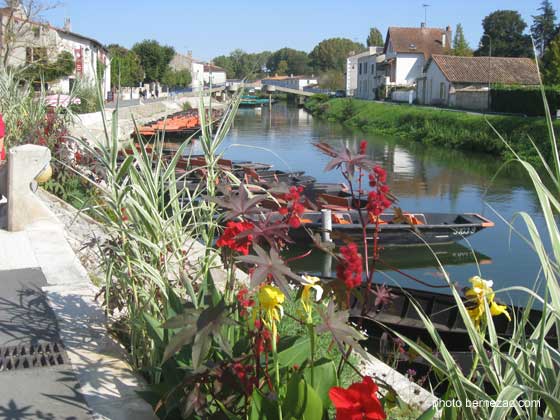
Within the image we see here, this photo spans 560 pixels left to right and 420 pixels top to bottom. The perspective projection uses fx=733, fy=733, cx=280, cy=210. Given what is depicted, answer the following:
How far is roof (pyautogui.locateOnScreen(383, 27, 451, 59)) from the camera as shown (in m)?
68.8

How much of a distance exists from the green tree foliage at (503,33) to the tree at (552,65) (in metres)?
31.3

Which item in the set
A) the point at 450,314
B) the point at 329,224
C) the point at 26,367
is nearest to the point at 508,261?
the point at 329,224

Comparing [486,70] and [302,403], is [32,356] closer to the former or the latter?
[302,403]

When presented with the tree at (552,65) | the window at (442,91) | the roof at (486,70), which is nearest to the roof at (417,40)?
the roof at (486,70)

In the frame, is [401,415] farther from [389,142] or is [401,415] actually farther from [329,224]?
[389,142]

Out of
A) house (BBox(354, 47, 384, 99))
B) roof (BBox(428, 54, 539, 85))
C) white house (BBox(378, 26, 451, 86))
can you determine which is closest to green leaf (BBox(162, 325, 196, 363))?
roof (BBox(428, 54, 539, 85))

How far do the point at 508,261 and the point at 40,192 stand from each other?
306 inches

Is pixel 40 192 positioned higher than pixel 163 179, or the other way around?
pixel 163 179

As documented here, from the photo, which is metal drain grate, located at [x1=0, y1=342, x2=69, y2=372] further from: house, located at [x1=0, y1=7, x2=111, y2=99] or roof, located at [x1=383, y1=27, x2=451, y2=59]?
roof, located at [x1=383, y1=27, x2=451, y2=59]

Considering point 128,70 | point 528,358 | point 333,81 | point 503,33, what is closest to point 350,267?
point 528,358

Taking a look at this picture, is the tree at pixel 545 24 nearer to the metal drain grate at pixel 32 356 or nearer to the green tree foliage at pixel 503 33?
the green tree foliage at pixel 503 33

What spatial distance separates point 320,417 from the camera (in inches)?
95.2

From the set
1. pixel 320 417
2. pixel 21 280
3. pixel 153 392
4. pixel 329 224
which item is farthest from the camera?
pixel 329 224

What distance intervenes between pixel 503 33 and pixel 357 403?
88.0 metres
